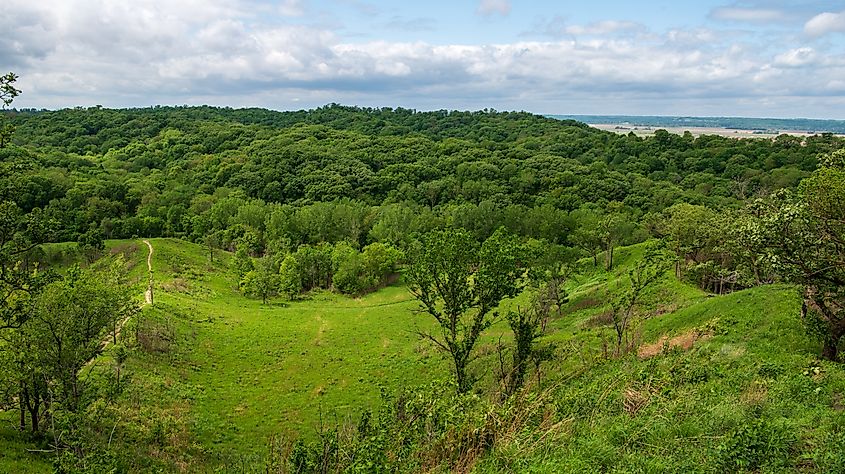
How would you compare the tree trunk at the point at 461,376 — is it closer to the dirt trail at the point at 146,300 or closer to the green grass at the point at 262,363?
the green grass at the point at 262,363

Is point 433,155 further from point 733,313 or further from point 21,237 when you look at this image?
point 21,237

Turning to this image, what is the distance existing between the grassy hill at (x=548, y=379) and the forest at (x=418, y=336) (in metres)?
0.10

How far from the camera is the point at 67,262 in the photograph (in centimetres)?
6366

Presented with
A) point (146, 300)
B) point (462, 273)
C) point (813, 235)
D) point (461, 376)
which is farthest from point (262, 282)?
point (813, 235)

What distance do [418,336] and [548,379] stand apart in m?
19.1

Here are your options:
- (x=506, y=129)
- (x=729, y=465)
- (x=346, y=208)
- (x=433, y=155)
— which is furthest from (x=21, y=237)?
(x=506, y=129)

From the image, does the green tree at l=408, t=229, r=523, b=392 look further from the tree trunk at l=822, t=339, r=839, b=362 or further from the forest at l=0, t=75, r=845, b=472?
the tree trunk at l=822, t=339, r=839, b=362

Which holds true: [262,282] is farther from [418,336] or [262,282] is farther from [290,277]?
[418,336]

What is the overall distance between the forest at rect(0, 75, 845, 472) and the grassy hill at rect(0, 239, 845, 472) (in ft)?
0.34

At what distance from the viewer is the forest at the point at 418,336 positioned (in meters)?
11.0

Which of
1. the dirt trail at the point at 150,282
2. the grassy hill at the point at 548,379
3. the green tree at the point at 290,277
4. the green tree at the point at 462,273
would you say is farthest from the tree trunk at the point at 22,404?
the green tree at the point at 290,277

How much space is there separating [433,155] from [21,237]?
426 ft

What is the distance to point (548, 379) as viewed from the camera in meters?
22.6

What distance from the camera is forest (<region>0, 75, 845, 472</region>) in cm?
1096
